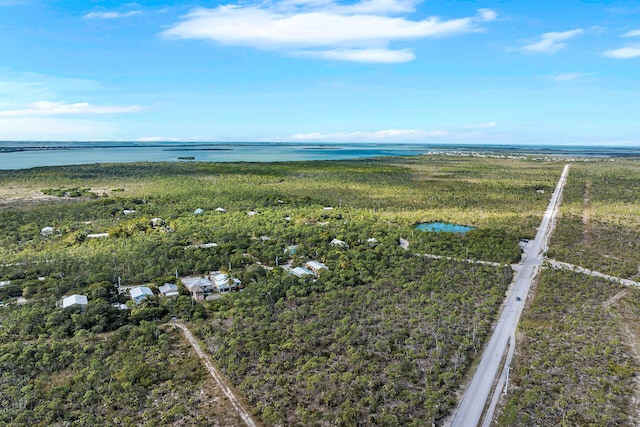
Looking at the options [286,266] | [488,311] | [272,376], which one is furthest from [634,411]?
[286,266]

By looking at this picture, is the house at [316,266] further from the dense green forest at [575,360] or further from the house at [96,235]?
the house at [96,235]

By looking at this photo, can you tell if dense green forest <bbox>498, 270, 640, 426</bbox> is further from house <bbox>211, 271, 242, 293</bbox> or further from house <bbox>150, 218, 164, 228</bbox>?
house <bbox>150, 218, 164, 228</bbox>

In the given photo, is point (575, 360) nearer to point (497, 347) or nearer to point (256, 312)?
point (497, 347)

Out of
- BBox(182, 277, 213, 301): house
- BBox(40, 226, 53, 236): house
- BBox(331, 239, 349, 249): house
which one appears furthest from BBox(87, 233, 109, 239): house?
BBox(331, 239, 349, 249): house

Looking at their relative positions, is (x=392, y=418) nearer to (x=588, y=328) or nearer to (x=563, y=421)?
(x=563, y=421)

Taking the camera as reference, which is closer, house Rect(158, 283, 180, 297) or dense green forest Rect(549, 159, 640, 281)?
house Rect(158, 283, 180, 297)

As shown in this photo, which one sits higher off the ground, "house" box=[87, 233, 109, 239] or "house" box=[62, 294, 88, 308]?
"house" box=[87, 233, 109, 239]

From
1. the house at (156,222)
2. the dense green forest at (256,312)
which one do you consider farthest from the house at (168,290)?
the house at (156,222)

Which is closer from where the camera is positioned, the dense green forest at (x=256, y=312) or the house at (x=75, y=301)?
the dense green forest at (x=256, y=312)
